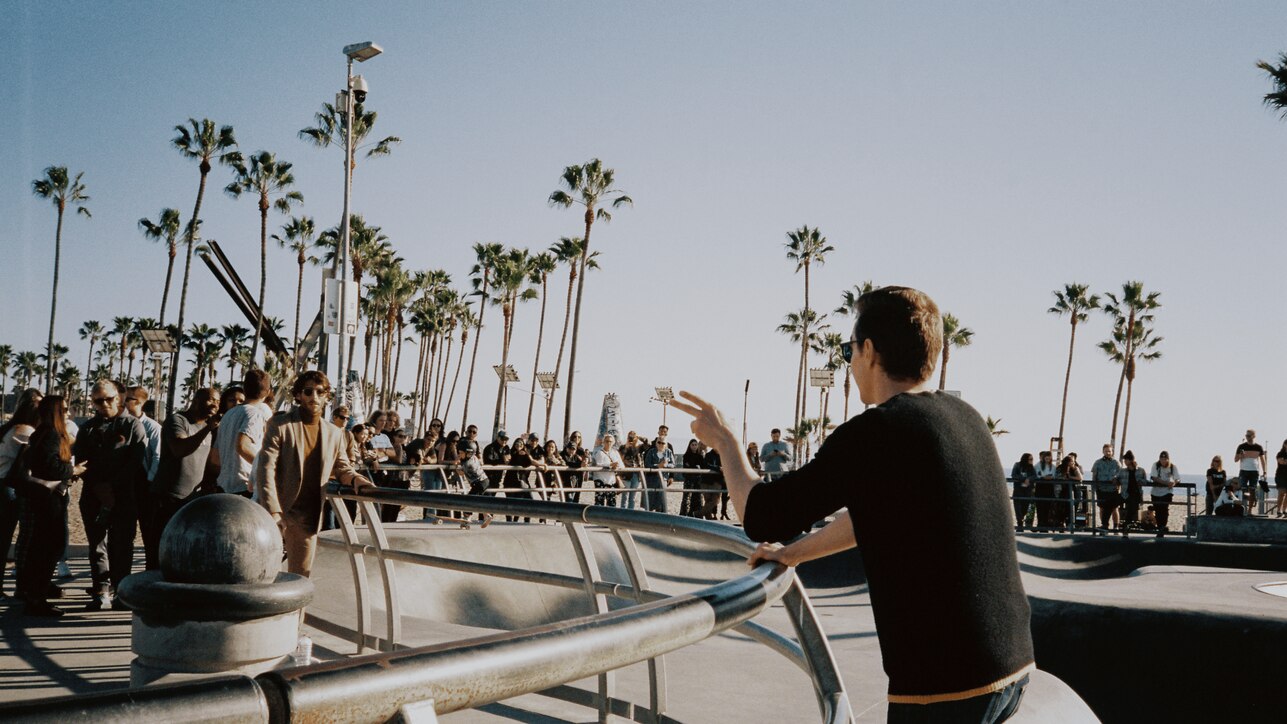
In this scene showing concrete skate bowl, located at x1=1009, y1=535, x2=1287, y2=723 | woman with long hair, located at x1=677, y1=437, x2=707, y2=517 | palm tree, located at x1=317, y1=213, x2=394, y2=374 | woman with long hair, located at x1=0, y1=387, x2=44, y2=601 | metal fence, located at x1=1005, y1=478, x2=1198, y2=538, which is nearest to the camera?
concrete skate bowl, located at x1=1009, y1=535, x2=1287, y2=723

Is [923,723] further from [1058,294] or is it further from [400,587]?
[1058,294]

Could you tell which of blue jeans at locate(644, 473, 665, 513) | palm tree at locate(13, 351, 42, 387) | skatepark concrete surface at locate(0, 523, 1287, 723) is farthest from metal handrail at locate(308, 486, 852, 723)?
palm tree at locate(13, 351, 42, 387)

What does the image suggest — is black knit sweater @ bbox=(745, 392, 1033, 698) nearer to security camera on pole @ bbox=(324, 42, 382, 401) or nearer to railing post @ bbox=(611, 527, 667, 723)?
railing post @ bbox=(611, 527, 667, 723)

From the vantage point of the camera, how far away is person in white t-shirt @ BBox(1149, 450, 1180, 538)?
17109 mm

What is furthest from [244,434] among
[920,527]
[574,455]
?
[574,455]

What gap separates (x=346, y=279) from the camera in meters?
17.1

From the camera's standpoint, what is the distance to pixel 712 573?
1384 cm

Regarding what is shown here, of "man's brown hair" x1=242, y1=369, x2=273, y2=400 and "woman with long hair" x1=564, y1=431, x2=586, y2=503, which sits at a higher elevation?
"man's brown hair" x1=242, y1=369, x2=273, y2=400

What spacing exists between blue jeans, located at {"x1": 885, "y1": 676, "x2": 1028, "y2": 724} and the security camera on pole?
15.3 m

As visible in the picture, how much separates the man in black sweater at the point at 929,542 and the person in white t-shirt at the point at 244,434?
208 inches

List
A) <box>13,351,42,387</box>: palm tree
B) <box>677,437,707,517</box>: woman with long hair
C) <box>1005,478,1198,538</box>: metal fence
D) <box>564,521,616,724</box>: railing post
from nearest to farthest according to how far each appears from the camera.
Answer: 1. <box>564,521,616,724</box>: railing post
2. <box>1005,478,1198,538</box>: metal fence
3. <box>677,437,707,517</box>: woman with long hair
4. <box>13,351,42,387</box>: palm tree

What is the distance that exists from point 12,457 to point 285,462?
354 cm

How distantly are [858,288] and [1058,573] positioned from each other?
50.1 meters

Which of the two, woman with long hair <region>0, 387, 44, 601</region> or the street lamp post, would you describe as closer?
woman with long hair <region>0, 387, 44, 601</region>
